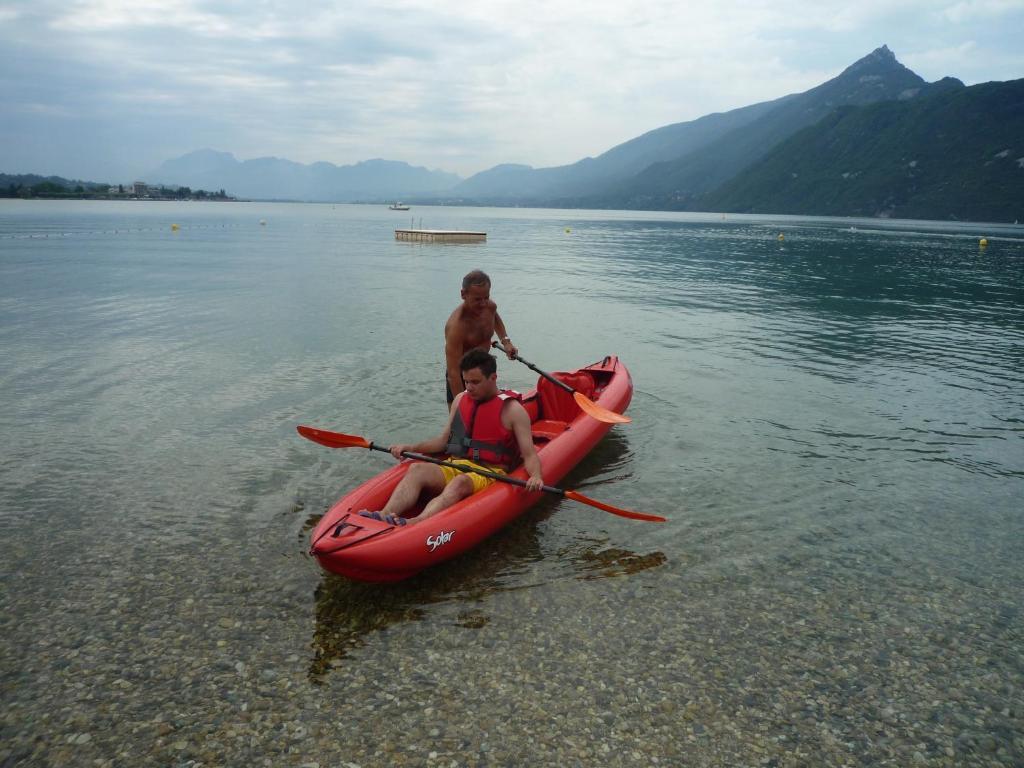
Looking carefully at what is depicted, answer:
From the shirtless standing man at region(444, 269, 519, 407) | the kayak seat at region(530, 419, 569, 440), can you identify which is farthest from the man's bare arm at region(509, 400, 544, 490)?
the kayak seat at region(530, 419, 569, 440)

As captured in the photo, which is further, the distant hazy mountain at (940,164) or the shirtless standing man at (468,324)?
the distant hazy mountain at (940,164)

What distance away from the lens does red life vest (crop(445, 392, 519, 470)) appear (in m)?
7.92

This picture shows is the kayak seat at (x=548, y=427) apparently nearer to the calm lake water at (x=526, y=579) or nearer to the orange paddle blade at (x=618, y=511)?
the calm lake water at (x=526, y=579)

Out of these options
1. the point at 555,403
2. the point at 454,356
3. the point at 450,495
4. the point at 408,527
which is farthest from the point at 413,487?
the point at 555,403

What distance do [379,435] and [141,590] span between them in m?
5.19

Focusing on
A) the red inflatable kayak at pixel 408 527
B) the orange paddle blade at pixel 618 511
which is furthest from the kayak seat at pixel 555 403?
the orange paddle blade at pixel 618 511

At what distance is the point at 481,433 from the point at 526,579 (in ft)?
5.82

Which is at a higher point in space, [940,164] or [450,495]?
[940,164]

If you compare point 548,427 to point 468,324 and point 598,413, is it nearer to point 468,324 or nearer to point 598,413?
point 598,413

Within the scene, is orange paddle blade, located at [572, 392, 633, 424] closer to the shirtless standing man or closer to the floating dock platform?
the shirtless standing man

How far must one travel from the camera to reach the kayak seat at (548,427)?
34.6ft

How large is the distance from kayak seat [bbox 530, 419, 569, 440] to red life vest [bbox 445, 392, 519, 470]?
2.49 m

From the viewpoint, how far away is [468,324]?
977 cm

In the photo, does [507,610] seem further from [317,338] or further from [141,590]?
[317,338]
